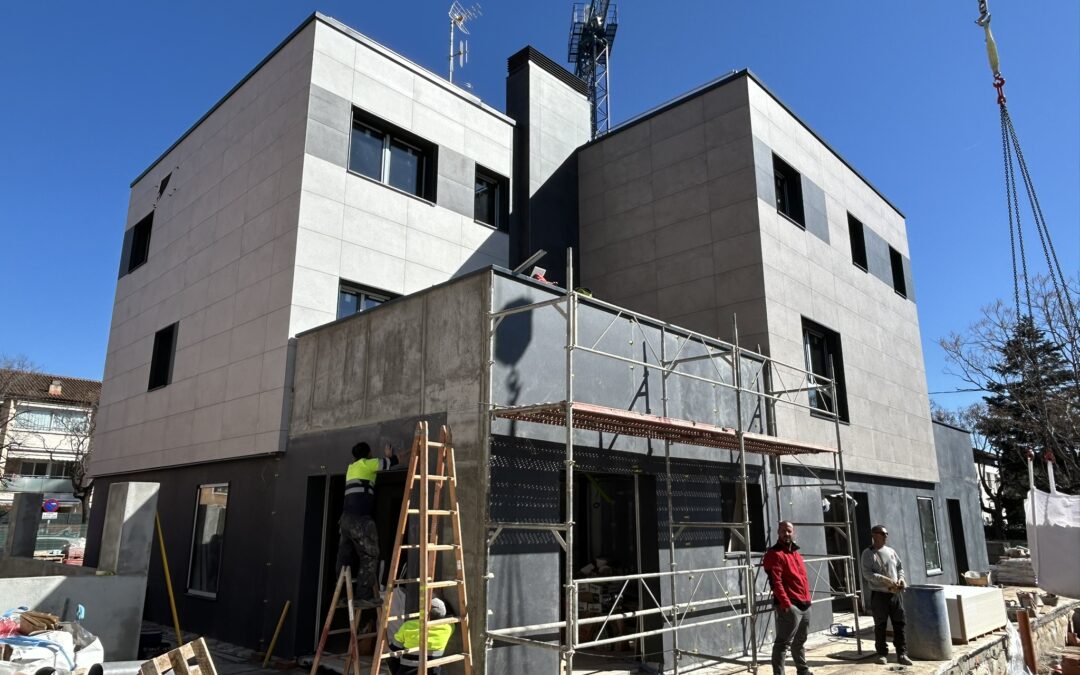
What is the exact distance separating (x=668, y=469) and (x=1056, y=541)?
23.0ft

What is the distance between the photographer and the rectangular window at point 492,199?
14.1 meters

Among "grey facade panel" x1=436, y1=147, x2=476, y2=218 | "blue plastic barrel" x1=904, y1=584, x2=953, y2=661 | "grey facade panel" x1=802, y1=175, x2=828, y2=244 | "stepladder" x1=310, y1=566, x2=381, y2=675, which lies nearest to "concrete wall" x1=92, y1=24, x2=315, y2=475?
"grey facade panel" x1=436, y1=147, x2=476, y2=218

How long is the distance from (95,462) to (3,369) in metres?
32.3

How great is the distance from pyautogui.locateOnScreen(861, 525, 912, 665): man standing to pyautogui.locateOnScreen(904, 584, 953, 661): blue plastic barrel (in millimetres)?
142

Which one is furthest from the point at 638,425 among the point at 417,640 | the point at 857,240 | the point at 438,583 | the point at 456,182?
the point at 857,240

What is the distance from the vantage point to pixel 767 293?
12.2m

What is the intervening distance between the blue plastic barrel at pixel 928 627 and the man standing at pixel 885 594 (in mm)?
142

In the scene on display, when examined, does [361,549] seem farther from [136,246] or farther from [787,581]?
[136,246]

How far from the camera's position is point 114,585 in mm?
8555

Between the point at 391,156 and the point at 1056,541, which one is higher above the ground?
the point at 391,156

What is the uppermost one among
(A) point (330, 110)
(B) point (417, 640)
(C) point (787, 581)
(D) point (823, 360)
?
(A) point (330, 110)

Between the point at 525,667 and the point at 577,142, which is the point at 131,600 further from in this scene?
the point at 577,142

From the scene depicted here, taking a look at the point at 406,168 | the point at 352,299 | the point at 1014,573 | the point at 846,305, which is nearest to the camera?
the point at 352,299

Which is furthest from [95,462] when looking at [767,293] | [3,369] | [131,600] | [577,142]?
[3,369]
